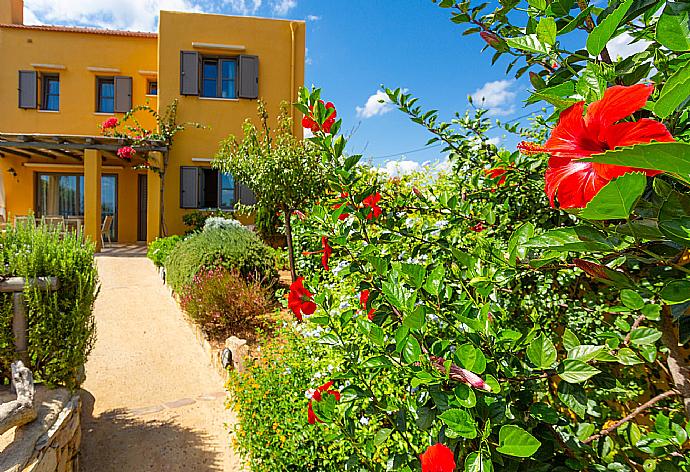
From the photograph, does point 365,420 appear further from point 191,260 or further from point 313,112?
point 191,260

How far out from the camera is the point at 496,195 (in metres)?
2.04

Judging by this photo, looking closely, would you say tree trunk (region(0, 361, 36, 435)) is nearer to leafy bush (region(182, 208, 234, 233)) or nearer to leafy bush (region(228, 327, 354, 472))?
leafy bush (region(228, 327, 354, 472))

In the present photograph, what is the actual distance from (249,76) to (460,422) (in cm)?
1284

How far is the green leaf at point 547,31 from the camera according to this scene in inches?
30.4

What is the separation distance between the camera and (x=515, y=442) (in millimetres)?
782

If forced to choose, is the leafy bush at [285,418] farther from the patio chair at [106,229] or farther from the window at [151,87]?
the window at [151,87]

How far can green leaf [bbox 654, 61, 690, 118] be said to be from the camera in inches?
20.0

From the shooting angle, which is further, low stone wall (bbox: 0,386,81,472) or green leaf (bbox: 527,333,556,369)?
low stone wall (bbox: 0,386,81,472)

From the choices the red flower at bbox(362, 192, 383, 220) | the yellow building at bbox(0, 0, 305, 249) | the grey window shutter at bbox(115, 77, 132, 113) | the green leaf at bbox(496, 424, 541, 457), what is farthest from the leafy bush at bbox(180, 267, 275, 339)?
the grey window shutter at bbox(115, 77, 132, 113)

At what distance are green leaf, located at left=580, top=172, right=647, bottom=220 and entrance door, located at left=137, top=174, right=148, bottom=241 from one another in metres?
15.5

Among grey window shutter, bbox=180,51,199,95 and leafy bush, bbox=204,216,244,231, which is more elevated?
grey window shutter, bbox=180,51,199,95

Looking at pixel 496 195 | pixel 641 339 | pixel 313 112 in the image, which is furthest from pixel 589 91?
pixel 496 195

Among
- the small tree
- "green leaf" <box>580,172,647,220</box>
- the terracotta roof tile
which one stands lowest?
"green leaf" <box>580,172,647,220</box>

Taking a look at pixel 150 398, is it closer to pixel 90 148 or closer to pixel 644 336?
pixel 644 336
